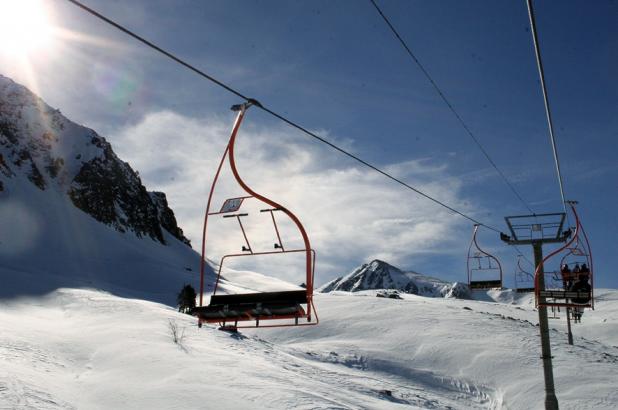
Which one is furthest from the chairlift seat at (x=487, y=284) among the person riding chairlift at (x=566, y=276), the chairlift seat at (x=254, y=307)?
the chairlift seat at (x=254, y=307)

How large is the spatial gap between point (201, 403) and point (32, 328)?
1935cm

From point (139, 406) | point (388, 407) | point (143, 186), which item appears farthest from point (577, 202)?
point (143, 186)

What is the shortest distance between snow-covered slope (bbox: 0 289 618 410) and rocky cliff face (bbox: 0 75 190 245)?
93650mm

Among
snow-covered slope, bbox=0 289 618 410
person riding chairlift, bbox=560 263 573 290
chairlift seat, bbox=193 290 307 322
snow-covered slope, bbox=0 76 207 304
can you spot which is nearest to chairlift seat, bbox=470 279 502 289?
person riding chairlift, bbox=560 263 573 290

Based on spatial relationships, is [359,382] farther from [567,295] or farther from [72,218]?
[72,218]

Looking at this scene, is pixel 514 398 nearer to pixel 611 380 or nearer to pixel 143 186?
pixel 611 380

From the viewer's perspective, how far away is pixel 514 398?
113 ft

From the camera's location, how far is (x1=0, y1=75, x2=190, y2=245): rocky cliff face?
13968 centimetres

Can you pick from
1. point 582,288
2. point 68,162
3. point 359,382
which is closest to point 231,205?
point 582,288

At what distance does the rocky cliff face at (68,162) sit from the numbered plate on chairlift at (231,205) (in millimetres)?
132938

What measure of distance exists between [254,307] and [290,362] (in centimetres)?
2772

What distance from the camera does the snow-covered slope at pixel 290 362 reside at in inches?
899

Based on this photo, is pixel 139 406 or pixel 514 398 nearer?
pixel 139 406

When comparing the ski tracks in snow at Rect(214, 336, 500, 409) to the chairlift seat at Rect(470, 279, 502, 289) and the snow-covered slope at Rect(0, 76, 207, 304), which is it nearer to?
the chairlift seat at Rect(470, 279, 502, 289)
